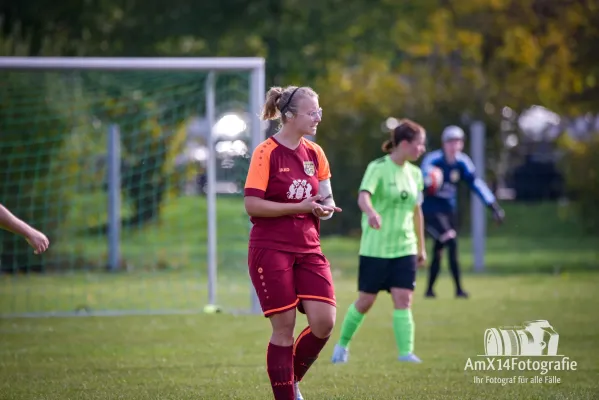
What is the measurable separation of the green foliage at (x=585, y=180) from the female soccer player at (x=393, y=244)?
13.1 metres

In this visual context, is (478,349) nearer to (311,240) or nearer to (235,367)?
(235,367)

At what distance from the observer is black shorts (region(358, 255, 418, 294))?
8531mm

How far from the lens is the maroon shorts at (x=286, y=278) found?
611cm

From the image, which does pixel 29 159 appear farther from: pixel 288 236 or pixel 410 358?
pixel 288 236

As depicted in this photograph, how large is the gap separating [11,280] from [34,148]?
211 cm

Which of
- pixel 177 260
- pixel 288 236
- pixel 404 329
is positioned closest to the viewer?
pixel 288 236

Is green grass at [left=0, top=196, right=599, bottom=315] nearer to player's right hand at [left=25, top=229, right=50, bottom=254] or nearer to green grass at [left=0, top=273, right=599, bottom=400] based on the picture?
green grass at [left=0, top=273, right=599, bottom=400]

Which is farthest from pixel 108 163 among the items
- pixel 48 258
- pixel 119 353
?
pixel 119 353

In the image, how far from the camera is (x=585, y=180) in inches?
840

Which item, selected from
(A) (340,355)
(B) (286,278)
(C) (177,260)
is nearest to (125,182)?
(C) (177,260)

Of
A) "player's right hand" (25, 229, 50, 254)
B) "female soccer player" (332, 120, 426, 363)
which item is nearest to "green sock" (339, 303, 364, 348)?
"female soccer player" (332, 120, 426, 363)

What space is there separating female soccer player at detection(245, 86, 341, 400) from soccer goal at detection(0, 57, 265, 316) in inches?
214

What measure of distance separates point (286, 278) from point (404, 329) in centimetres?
265

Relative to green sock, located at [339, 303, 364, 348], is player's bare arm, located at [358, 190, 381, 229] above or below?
above
